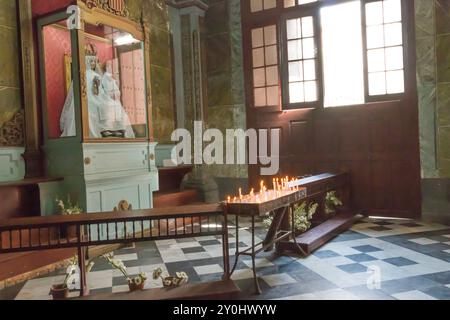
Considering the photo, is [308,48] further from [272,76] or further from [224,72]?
[224,72]

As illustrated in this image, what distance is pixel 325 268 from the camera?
410 cm

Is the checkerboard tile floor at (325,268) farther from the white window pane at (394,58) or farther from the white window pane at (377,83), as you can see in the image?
the white window pane at (394,58)

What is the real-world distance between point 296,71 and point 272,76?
1.61 ft

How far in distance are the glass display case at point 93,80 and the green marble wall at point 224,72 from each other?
2.23m

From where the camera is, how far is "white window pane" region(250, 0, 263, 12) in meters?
7.71

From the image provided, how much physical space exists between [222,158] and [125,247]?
11.0ft

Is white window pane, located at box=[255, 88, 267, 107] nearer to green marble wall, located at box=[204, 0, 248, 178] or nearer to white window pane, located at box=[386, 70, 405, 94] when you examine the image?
green marble wall, located at box=[204, 0, 248, 178]

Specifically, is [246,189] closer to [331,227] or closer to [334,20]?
[331,227]

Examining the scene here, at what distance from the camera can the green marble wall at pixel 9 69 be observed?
504cm

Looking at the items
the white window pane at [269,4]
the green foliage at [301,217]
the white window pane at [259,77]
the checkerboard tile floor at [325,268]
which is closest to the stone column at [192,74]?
the white window pane at [259,77]

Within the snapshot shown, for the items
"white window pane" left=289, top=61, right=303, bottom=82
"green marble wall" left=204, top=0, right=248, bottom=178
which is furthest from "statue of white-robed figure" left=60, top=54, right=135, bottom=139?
"white window pane" left=289, top=61, right=303, bottom=82

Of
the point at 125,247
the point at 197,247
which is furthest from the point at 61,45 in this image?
the point at 197,247

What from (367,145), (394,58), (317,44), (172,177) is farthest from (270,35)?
(172,177)

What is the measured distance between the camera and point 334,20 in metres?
7.31
